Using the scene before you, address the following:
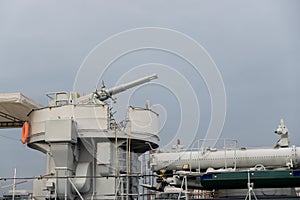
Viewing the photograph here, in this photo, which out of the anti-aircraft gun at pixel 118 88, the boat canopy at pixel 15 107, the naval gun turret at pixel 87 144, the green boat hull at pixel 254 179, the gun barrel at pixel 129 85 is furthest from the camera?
the gun barrel at pixel 129 85

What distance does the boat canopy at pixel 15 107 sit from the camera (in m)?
23.1

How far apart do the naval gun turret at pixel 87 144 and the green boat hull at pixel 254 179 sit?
12.7ft

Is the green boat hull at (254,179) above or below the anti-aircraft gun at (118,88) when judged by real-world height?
below

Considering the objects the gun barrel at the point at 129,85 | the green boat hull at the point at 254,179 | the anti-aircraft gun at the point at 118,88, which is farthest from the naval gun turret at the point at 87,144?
the green boat hull at the point at 254,179

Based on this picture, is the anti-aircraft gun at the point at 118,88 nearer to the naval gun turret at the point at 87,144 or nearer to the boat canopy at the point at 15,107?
the naval gun turret at the point at 87,144

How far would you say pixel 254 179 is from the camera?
59.6ft

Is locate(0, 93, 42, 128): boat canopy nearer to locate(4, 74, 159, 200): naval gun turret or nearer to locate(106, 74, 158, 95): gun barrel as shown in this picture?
locate(4, 74, 159, 200): naval gun turret

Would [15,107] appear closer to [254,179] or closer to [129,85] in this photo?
[129,85]

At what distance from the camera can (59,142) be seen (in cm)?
2075

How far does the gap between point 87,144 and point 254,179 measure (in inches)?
331

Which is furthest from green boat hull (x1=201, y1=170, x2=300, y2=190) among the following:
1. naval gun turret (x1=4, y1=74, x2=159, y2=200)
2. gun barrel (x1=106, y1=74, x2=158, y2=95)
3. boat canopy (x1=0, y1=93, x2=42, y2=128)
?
boat canopy (x1=0, y1=93, x2=42, y2=128)

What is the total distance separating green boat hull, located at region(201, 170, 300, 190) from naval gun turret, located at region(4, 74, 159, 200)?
3.86 metres

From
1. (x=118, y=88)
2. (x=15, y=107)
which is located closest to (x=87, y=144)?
(x=118, y=88)

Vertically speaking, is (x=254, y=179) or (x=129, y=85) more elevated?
(x=129, y=85)
